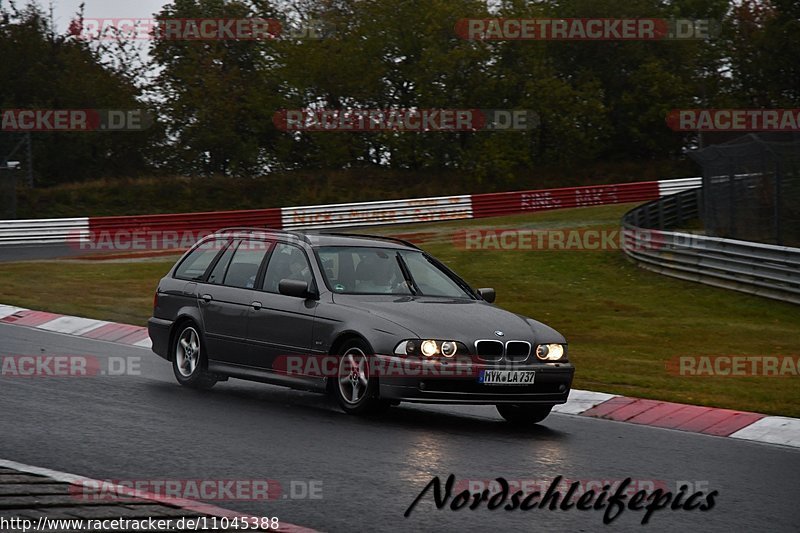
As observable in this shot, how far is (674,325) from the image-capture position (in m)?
18.9

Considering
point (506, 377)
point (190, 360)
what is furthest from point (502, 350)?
point (190, 360)

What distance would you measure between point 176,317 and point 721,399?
17.9 ft

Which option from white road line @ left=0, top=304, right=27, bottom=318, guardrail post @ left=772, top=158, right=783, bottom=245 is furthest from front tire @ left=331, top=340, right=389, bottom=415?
guardrail post @ left=772, top=158, right=783, bottom=245

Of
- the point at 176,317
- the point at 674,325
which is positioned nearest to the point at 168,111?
the point at 674,325

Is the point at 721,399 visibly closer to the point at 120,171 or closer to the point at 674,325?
the point at 674,325

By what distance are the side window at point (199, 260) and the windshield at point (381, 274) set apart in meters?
1.57

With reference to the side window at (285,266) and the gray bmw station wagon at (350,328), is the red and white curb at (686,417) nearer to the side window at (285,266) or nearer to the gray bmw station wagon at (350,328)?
the gray bmw station wagon at (350,328)

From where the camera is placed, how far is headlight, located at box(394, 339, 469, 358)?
9672mm

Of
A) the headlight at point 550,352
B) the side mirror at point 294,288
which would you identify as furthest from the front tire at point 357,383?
the headlight at point 550,352

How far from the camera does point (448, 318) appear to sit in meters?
10.1

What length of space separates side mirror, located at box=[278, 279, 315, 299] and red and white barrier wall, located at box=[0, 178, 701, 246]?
28637mm

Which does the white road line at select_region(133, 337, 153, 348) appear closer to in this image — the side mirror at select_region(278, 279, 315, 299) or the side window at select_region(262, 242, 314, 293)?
the side window at select_region(262, 242, 314, 293)

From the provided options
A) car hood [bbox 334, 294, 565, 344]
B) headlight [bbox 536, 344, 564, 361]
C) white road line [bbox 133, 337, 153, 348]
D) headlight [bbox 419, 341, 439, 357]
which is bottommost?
white road line [bbox 133, 337, 153, 348]

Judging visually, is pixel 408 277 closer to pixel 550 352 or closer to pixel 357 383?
pixel 357 383
